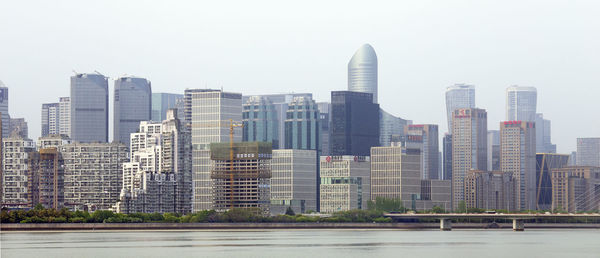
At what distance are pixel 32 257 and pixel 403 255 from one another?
53.6 meters

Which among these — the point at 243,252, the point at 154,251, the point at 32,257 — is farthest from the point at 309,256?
the point at 32,257

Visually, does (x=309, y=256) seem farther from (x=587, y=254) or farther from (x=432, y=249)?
(x=587, y=254)

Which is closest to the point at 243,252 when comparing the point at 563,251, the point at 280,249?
the point at 280,249

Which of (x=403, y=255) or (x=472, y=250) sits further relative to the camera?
(x=472, y=250)

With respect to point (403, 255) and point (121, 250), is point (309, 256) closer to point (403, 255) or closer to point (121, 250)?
point (403, 255)

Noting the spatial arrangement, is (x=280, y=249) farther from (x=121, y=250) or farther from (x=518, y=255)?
(x=518, y=255)

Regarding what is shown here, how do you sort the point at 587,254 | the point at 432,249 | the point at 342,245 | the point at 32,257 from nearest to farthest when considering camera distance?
1. the point at 32,257
2. the point at 587,254
3. the point at 432,249
4. the point at 342,245


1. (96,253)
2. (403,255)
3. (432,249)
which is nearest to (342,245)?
(432,249)

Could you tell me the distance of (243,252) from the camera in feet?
564

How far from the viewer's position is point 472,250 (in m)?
180

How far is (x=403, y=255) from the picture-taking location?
545 feet

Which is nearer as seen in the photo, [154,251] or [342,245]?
[154,251]

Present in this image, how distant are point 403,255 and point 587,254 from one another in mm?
28632

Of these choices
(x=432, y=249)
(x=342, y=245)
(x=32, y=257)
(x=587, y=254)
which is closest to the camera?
(x=32, y=257)
